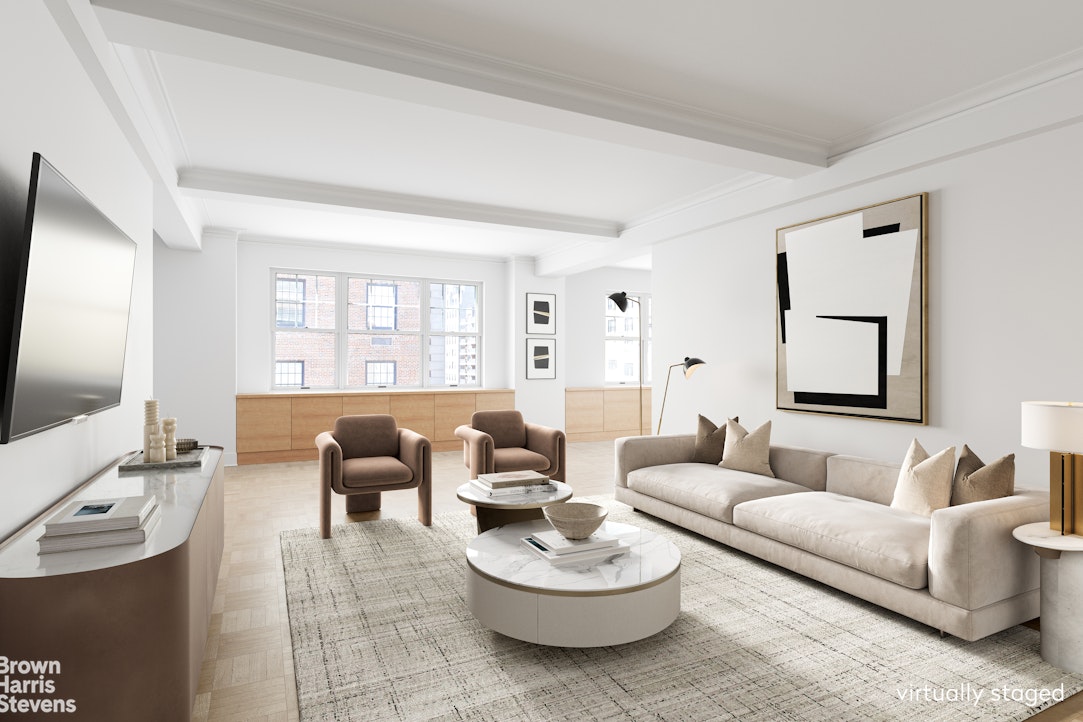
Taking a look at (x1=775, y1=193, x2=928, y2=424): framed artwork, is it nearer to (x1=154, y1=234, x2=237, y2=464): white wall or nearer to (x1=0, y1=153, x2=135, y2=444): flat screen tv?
(x1=0, y1=153, x2=135, y2=444): flat screen tv

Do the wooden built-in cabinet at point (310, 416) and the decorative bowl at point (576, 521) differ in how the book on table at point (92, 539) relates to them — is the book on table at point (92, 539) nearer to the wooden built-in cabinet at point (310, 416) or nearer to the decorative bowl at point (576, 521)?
the decorative bowl at point (576, 521)

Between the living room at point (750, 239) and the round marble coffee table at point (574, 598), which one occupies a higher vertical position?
the living room at point (750, 239)

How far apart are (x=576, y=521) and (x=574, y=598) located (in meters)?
0.43

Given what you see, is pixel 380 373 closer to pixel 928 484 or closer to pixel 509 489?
pixel 509 489

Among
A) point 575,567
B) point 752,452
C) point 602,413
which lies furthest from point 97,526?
point 602,413

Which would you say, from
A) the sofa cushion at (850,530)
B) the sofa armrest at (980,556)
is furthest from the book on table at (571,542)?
the sofa armrest at (980,556)

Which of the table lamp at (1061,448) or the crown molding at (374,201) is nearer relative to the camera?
the table lamp at (1061,448)

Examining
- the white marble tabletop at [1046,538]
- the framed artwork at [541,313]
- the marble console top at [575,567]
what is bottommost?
the marble console top at [575,567]

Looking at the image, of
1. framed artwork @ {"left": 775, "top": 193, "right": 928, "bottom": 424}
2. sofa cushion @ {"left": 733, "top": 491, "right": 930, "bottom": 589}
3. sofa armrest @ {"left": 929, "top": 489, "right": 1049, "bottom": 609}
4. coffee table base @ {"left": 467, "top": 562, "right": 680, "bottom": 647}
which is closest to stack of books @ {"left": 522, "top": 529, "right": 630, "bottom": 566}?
coffee table base @ {"left": 467, "top": 562, "right": 680, "bottom": 647}

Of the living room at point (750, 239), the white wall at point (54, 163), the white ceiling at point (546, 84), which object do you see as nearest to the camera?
the white wall at point (54, 163)

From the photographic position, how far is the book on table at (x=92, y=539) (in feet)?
5.77

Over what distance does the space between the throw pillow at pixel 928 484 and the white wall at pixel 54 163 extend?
12.9ft

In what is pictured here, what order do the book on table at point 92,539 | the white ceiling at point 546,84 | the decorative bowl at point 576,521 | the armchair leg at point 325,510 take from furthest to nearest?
the armchair leg at point 325,510, the decorative bowl at point 576,521, the white ceiling at point 546,84, the book on table at point 92,539

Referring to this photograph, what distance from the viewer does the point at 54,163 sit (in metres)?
2.23
